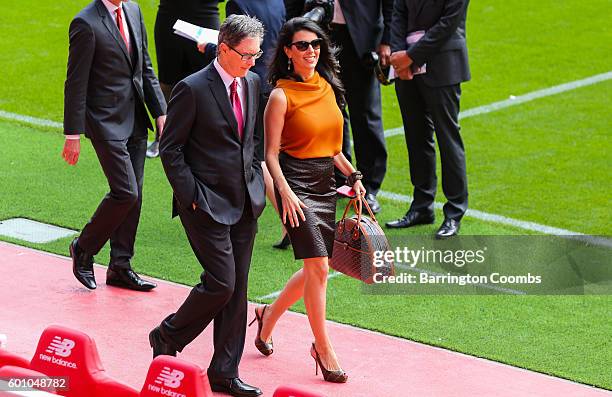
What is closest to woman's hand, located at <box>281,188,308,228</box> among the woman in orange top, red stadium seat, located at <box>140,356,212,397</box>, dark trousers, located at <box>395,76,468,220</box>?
the woman in orange top

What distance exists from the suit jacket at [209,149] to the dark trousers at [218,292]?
10 cm

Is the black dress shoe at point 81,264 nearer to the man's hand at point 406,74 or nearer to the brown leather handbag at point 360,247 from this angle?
the brown leather handbag at point 360,247

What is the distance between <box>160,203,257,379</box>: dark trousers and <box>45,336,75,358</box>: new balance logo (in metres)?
0.74

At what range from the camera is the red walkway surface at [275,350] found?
24.8ft

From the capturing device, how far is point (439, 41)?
1029cm

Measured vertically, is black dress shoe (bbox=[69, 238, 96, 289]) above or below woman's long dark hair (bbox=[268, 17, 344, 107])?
below

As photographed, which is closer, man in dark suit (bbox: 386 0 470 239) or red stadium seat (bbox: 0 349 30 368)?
red stadium seat (bbox: 0 349 30 368)

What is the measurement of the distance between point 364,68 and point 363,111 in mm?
390

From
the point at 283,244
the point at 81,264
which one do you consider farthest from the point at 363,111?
the point at 81,264

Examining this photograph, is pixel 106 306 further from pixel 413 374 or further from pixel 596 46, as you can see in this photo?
pixel 596 46

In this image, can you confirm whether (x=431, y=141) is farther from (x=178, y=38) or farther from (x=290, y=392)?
(x=290, y=392)

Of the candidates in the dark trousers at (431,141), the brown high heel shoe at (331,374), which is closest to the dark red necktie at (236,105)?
the brown high heel shoe at (331,374)

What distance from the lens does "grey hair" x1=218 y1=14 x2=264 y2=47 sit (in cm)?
703

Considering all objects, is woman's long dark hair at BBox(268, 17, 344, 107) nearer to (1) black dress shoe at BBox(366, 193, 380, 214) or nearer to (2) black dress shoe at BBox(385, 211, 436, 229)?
(2) black dress shoe at BBox(385, 211, 436, 229)
